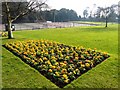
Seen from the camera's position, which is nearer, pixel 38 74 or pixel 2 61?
pixel 38 74

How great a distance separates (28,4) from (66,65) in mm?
10103

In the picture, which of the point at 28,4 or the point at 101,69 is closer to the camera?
the point at 101,69

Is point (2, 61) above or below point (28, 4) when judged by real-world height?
below

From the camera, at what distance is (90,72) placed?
23.9ft

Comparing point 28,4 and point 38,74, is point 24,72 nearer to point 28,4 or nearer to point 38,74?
point 38,74

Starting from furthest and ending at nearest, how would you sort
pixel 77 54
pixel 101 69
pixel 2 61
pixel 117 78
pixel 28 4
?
pixel 28 4
pixel 77 54
pixel 2 61
pixel 101 69
pixel 117 78

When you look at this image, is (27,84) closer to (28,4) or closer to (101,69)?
(101,69)

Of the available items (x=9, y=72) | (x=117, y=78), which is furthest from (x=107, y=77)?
(x=9, y=72)

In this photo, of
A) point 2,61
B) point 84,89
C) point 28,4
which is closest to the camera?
point 84,89

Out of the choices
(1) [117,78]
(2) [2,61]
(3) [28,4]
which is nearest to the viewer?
(1) [117,78]

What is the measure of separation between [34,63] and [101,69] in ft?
8.31

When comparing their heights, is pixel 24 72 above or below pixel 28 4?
below

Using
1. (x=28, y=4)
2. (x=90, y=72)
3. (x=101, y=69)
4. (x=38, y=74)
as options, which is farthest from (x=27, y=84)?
(x=28, y=4)

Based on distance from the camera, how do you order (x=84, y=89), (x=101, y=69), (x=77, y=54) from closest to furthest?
(x=84, y=89) < (x=101, y=69) < (x=77, y=54)
